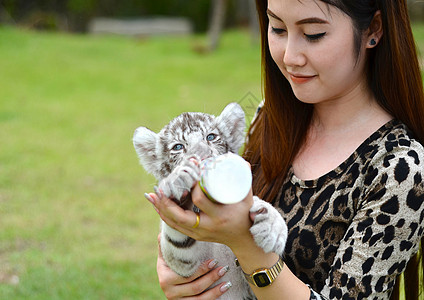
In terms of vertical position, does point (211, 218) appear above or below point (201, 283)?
above

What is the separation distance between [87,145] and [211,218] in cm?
641

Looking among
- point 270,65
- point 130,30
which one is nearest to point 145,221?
point 270,65

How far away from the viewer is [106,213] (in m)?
6.02

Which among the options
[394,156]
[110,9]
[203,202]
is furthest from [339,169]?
[110,9]

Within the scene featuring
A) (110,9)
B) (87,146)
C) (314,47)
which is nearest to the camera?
(314,47)

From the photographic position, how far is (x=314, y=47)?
6.66ft

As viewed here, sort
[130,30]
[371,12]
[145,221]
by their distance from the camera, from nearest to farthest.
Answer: [371,12] < [145,221] < [130,30]

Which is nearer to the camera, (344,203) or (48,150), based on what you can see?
(344,203)

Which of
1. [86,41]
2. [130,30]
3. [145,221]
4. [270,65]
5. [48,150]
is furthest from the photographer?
[130,30]

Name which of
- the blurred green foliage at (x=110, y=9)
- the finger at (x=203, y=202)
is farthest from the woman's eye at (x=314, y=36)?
the blurred green foliage at (x=110, y=9)

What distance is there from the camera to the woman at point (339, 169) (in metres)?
1.96

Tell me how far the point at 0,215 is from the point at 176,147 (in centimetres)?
440

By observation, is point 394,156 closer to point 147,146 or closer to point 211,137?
point 211,137

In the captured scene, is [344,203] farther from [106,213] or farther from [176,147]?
[106,213]
